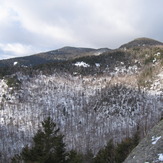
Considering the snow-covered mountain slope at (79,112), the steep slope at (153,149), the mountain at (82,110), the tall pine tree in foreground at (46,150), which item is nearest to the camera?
the steep slope at (153,149)

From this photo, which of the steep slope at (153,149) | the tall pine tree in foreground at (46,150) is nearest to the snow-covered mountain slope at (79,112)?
the steep slope at (153,149)

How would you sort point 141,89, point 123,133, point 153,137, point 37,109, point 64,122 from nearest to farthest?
point 153,137
point 123,133
point 64,122
point 37,109
point 141,89

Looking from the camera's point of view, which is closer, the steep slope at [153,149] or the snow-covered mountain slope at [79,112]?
the steep slope at [153,149]

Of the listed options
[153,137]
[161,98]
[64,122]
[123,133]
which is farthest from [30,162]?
[161,98]

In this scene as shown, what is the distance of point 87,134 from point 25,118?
50.5 m

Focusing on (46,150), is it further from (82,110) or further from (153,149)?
(82,110)

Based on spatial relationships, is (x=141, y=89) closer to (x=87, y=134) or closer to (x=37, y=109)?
(x=87, y=134)

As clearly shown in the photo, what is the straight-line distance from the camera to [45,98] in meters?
186

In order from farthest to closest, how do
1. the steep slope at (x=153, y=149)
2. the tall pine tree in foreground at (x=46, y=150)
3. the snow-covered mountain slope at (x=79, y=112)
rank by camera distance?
1. the snow-covered mountain slope at (x=79, y=112)
2. the tall pine tree in foreground at (x=46, y=150)
3. the steep slope at (x=153, y=149)

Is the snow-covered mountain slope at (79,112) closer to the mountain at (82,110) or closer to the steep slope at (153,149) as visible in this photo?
A: the mountain at (82,110)

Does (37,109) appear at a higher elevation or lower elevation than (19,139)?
higher

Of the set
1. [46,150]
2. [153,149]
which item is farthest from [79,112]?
[153,149]

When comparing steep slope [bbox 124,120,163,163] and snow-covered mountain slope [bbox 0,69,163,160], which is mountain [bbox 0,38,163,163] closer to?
snow-covered mountain slope [bbox 0,69,163,160]

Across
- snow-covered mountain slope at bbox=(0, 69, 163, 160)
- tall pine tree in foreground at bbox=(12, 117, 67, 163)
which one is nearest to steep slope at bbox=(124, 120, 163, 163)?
tall pine tree in foreground at bbox=(12, 117, 67, 163)
